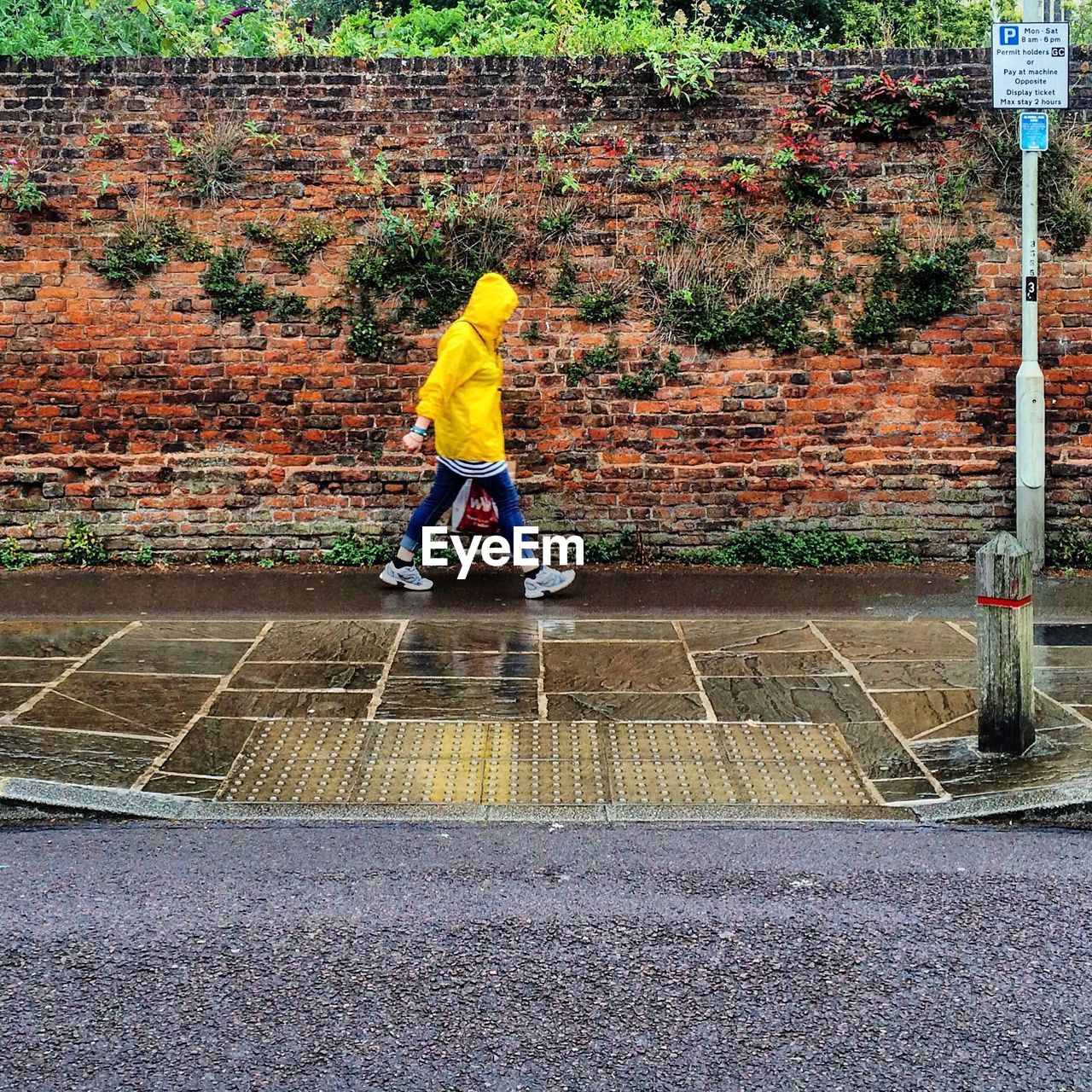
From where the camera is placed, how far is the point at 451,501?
850 cm

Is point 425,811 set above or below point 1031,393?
below

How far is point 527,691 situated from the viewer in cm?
659

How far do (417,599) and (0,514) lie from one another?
10.4 feet

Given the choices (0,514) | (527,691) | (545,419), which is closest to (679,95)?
(545,419)

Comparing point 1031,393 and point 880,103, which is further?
point 880,103

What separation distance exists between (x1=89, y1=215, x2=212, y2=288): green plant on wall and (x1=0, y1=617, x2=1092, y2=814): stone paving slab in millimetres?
2639

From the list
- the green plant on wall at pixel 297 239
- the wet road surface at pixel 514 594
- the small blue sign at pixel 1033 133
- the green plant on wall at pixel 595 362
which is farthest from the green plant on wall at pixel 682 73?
the wet road surface at pixel 514 594

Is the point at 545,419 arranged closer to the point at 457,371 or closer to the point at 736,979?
the point at 457,371

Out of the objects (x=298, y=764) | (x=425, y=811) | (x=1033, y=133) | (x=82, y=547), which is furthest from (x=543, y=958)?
(x=1033, y=133)

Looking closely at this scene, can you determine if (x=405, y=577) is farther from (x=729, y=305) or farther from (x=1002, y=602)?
(x=1002, y=602)

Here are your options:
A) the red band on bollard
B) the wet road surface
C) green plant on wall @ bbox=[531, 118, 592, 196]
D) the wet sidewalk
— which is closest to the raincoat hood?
green plant on wall @ bbox=[531, 118, 592, 196]

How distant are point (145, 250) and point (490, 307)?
2.58 m

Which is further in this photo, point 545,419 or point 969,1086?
point 545,419

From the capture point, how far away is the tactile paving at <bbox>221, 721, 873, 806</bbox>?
5.27 m
